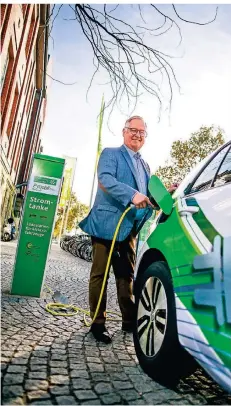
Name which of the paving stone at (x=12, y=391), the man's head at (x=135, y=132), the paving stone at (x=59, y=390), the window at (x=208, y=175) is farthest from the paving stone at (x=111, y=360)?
the man's head at (x=135, y=132)

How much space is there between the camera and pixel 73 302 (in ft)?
15.9

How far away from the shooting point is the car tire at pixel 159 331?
2072mm

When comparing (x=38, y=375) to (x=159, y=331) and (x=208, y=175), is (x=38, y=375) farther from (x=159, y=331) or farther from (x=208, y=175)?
(x=208, y=175)

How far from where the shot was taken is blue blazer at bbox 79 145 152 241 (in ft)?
10.4

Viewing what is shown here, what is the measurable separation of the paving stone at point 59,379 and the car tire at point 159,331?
56cm

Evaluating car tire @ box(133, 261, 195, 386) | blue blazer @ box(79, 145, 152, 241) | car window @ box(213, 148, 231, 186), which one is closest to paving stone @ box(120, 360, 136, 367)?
car tire @ box(133, 261, 195, 386)

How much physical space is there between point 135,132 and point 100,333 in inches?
81.7

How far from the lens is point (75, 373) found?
2219 millimetres

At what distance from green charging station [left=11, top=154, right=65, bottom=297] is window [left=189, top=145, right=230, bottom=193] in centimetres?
276

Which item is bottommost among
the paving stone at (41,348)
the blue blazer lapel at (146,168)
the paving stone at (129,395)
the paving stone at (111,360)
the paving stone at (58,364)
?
the paving stone at (41,348)

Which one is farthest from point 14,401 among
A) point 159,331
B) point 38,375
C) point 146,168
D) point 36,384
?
point 146,168

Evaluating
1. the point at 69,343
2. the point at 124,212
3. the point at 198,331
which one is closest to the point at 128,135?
the point at 124,212

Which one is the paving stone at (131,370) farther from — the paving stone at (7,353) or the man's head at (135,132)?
the man's head at (135,132)

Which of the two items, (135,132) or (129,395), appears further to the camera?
(135,132)
